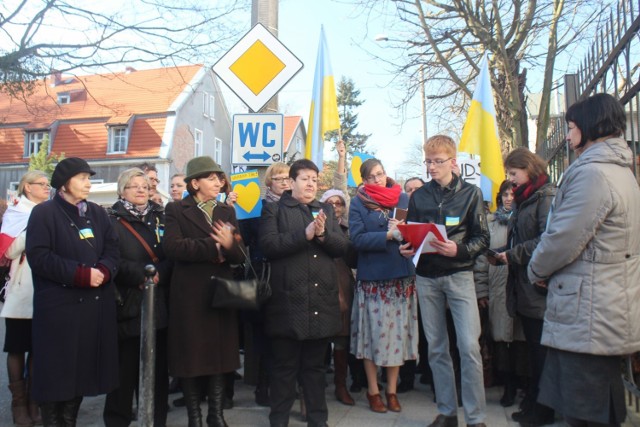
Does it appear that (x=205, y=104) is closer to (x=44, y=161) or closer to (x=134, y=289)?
(x=44, y=161)

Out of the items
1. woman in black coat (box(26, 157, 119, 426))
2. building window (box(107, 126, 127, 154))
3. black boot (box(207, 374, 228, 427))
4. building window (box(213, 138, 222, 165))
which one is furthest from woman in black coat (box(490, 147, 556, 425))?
building window (box(213, 138, 222, 165))

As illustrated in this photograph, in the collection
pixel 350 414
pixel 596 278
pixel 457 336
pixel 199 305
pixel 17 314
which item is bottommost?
pixel 350 414

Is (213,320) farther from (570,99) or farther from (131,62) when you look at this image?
(131,62)

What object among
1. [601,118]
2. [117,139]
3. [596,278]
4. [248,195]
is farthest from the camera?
[117,139]

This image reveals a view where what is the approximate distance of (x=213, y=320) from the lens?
14.7 ft

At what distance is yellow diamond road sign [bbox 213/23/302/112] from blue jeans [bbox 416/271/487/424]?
278 centimetres

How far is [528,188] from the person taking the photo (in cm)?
480

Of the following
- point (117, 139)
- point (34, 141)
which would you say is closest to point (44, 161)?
point (117, 139)

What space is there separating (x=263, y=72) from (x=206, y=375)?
10.6 ft

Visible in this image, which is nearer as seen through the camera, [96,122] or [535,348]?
[535,348]

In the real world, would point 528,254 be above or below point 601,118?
below

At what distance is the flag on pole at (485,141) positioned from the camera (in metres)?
6.56

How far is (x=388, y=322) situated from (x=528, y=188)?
1.61 m

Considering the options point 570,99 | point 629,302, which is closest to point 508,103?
point 570,99
